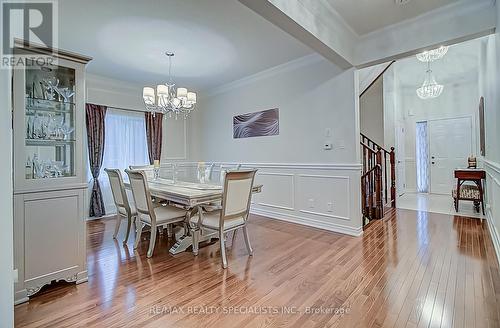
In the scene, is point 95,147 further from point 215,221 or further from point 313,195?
point 313,195

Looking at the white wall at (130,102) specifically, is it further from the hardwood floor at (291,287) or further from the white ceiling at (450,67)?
the white ceiling at (450,67)

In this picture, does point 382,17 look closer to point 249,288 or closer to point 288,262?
point 288,262

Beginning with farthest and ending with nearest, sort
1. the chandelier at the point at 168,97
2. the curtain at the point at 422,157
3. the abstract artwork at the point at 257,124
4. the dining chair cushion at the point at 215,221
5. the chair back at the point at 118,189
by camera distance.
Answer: the curtain at the point at 422,157 → the abstract artwork at the point at 257,124 → the chandelier at the point at 168,97 → the chair back at the point at 118,189 → the dining chair cushion at the point at 215,221

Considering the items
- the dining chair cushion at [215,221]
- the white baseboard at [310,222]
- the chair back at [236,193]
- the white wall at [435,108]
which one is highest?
the white wall at [435,108]

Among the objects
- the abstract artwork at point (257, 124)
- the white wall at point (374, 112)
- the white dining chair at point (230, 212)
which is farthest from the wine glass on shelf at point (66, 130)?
the white wall at point (374, 112)

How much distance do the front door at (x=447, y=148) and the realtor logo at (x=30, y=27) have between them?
8.03 meters

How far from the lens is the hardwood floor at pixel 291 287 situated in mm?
1738

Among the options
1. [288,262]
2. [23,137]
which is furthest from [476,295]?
[23,137]

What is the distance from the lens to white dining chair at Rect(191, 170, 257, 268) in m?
2.56

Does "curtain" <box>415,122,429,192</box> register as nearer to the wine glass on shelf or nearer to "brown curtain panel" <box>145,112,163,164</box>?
"brown curtain panel" <box>145,112,163,164</box>

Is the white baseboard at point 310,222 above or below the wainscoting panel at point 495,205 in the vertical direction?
below

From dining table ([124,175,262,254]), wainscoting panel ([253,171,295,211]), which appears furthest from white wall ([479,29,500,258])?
dining table ([124,175,262,254])

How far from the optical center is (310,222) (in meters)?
4.04

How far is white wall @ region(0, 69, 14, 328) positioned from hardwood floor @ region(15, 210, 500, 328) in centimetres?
74
